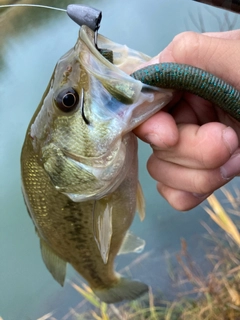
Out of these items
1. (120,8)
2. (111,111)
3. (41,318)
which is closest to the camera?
(111,111)

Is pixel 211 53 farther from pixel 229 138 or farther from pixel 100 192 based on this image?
pixel 100 192

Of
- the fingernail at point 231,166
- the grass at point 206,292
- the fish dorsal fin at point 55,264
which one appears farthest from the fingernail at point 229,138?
the grass at point 206,292

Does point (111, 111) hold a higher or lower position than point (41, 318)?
higher

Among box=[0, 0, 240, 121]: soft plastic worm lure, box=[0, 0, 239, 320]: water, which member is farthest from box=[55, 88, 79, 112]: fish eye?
box=[0, 0, 239, 320]: water

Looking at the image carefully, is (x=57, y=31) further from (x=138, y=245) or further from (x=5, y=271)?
(x=138, y=245)

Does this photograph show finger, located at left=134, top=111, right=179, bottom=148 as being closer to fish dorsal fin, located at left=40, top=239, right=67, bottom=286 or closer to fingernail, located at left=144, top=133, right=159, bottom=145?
fingernail, located at left=144, top=133, right=159, bottom=145

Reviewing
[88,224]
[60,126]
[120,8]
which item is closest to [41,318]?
[88,224]

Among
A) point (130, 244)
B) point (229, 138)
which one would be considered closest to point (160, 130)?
point (229, 138)
